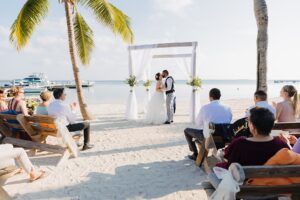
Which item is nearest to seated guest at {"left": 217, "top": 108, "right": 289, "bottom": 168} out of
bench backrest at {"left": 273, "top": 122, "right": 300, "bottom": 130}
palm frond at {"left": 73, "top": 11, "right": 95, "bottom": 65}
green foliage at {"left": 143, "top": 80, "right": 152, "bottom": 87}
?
bench backrest at {"left": 273, "top": 122, "right": 300, "bottom": 130}

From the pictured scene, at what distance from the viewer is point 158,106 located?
33.7 ft

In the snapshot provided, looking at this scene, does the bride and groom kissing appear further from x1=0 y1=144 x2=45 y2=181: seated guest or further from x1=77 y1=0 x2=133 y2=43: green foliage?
x1=0 y1=144 x2=45 y2=181: seated guest

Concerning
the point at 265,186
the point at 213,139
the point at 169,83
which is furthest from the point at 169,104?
the point at 265,186

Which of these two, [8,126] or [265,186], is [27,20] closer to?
[8,126]

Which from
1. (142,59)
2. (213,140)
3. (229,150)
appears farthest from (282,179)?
(142,59)

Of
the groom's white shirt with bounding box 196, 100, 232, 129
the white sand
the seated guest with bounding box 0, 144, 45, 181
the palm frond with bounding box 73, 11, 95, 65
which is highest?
the palm frond with bounding box 73, 11, 95, 65

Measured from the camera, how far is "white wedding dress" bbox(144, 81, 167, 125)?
1027 centimetres

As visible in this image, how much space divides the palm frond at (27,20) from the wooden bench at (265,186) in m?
10.1

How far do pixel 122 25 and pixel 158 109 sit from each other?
3761 mm

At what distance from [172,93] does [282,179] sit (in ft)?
26.8

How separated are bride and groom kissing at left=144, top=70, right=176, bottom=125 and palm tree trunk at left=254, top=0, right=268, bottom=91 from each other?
12.5 ft

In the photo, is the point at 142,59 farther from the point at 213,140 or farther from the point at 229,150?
the point at 229,150

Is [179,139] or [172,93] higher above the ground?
[172,93]

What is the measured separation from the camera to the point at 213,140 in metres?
4.52
